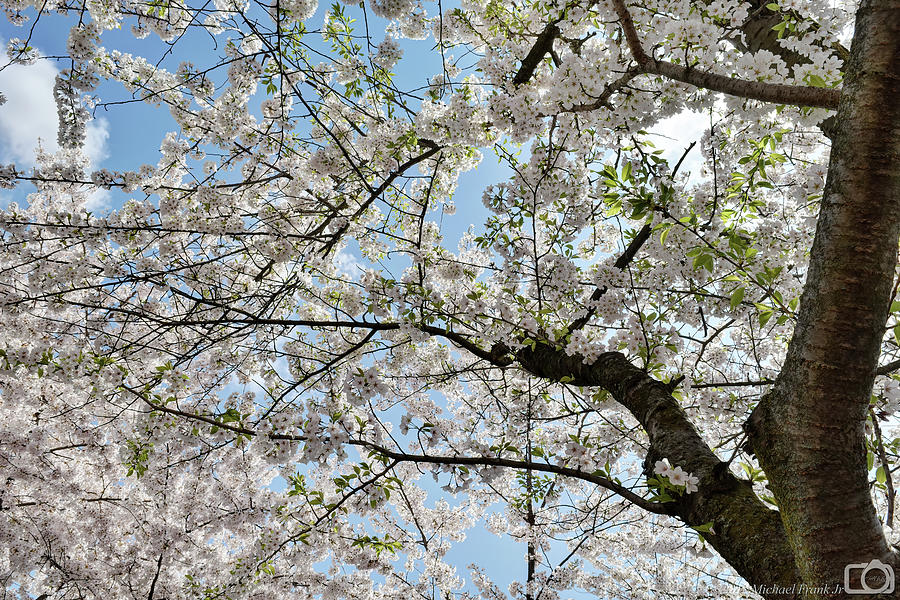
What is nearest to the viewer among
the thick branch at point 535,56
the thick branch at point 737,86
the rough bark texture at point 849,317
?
the rough bark texture at point 849,317

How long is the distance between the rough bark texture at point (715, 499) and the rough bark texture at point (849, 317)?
19 cm

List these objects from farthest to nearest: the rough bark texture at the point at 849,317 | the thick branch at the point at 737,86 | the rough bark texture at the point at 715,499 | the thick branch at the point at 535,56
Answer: the thick branch at the point at 535,56 → the thick branch at the point at 737,86 → the rough bark texture at the point at 715,499 → the rough bark texture at the point at 849,317

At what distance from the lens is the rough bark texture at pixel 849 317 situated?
1.29 m

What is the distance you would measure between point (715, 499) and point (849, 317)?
887 mm

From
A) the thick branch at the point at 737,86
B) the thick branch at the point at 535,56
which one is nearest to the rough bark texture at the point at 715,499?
the thick branch at the point at 737,86

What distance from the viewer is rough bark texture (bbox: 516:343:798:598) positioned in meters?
1.51

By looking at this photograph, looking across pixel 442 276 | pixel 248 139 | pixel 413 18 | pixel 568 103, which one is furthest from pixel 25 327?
pixel 568 103

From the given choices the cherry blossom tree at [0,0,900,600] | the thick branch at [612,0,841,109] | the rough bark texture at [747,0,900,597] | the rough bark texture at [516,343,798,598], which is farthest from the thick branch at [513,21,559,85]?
the rough bark texture at [747,0,900,597]

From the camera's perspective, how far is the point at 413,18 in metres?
4.68

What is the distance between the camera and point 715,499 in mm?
1794

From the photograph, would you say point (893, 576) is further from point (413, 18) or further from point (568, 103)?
point (413, 18)

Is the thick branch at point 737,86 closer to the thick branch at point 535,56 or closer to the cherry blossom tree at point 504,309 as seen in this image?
the cherry blossom tree at point 504,309

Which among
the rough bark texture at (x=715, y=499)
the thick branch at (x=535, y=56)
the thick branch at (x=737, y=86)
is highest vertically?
the thick branch at (x=535, y=56)

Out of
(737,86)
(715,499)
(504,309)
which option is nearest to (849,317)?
(715,499)
